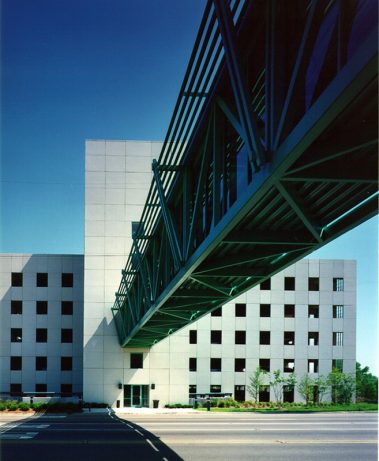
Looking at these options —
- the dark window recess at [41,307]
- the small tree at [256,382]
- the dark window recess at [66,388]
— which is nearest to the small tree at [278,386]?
the small tree at [256,382]

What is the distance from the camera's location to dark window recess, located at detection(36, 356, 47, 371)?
4934 cm

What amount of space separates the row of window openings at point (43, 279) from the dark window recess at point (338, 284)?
80.2 feet

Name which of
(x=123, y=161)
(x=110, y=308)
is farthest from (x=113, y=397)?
(x=123, y=161)

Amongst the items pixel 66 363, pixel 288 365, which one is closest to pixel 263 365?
pixel 288 365

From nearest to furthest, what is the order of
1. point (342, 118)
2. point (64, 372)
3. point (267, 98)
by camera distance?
1. point (342, 118)
2. point (267, 98)
3. point (64, 372)

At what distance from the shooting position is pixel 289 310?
5353 centimetres

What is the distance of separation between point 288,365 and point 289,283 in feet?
24.7

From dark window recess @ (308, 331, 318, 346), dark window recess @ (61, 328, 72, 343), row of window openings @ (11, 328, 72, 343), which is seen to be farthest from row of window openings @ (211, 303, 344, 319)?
row of window openings @ (11, 328, 72, 343)

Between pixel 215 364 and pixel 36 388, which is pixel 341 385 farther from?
pixel 36 388

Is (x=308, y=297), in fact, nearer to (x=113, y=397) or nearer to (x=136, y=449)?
(x=113, y=397)

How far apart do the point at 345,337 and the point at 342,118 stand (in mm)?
49986

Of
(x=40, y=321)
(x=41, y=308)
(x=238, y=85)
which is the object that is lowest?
(x=40, y=321)

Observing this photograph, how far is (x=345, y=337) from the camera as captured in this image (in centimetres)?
5344

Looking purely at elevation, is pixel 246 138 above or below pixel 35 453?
above
